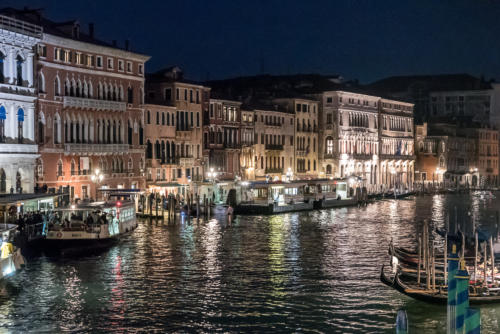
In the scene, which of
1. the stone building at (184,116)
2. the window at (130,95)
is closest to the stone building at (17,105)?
the window at (130,95)

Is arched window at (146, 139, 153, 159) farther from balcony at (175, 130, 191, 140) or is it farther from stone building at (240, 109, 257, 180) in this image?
stone building at (240, 109, 257, 180)

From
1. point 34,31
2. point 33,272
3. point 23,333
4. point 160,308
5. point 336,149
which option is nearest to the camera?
point 23,333

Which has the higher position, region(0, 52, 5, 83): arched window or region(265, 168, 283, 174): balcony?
region(0, 52, 5, 83): arched window

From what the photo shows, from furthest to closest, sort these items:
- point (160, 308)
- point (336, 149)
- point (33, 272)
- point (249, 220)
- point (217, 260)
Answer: point (336, 149)
point (249, 220)
point (217, 260)
point (33, 272)
point (160, 308)

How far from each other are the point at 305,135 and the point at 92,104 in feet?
87.3

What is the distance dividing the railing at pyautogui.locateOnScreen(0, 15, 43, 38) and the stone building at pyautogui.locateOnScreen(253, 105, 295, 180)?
2358cm

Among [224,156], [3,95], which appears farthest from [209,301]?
[224,156]

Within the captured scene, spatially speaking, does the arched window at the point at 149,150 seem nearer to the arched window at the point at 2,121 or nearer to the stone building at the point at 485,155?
the arched window at the point at 2,121

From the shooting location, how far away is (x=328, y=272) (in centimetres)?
2391

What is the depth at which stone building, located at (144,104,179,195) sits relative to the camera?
45.8 metres

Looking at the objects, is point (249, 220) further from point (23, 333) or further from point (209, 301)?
point (23, 333)

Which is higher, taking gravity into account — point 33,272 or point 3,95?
point 3,95

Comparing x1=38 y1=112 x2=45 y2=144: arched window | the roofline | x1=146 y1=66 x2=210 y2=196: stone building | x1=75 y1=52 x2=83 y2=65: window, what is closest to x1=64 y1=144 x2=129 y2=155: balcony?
x1=38 y1=112 x2=45 y2=144: arched window

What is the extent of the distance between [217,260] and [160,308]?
23.4 ft
